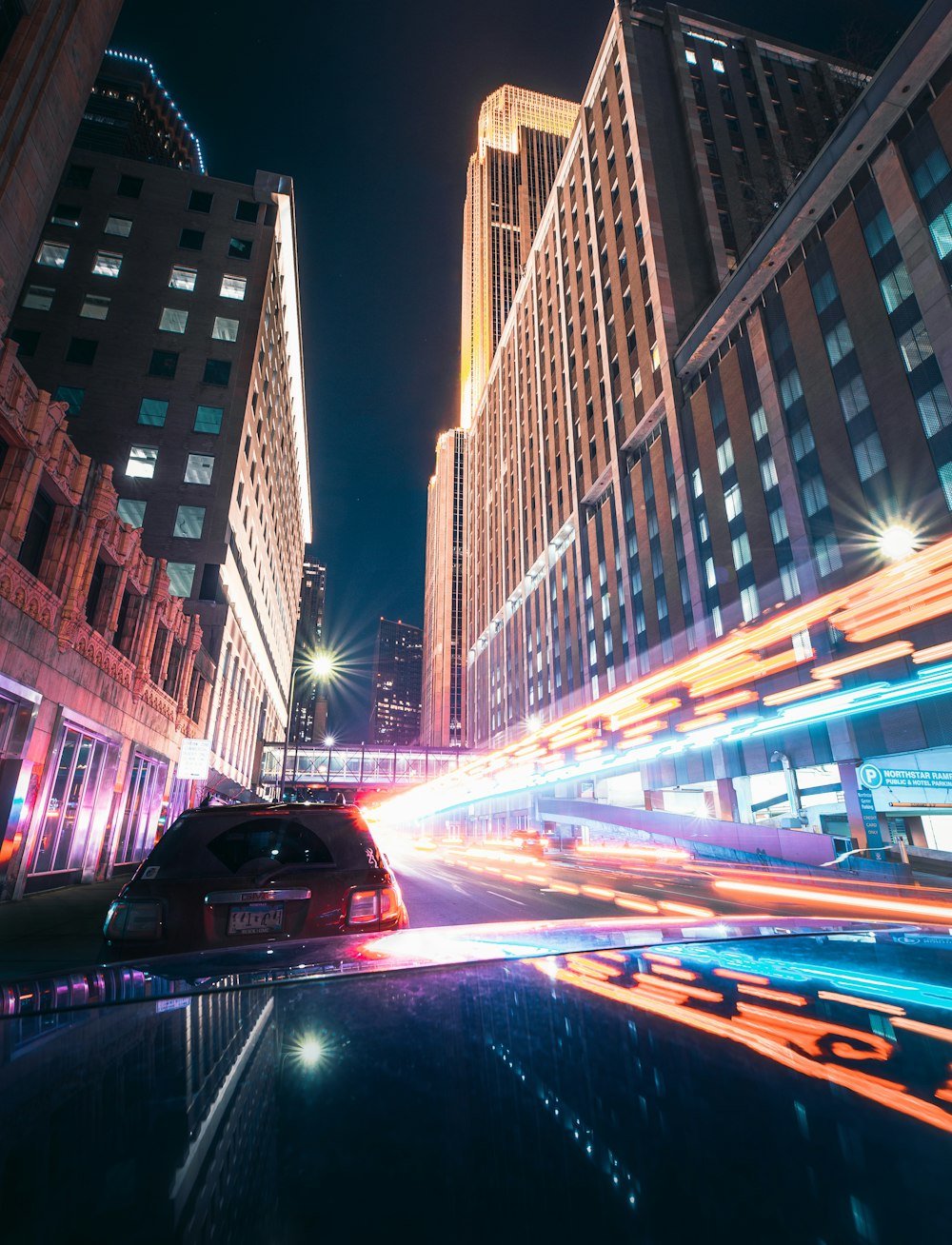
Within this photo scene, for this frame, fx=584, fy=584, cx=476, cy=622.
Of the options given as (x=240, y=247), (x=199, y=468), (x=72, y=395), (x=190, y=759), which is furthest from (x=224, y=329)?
(x=190, y=759)

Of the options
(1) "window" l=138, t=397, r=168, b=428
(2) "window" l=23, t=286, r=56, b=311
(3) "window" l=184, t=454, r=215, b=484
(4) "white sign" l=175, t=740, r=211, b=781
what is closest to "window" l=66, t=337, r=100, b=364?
(2) "window" l=23, t=286, r=56, b=311

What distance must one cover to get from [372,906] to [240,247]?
5319 centimetres

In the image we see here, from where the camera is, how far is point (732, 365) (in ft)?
119

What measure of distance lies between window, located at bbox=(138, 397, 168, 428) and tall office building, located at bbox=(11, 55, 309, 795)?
9 centimetres

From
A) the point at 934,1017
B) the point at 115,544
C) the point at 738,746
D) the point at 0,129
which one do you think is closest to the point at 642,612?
the point at 738,746

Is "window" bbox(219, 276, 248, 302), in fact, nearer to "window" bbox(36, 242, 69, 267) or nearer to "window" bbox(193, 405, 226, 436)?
"window" bbox(193, 405, 226, 436)

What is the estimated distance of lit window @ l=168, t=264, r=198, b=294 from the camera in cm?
4181

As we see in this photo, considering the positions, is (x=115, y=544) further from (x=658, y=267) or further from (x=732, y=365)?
(x=658, y=267)

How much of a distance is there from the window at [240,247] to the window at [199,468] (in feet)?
59.6

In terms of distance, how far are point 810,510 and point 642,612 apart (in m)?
14.5

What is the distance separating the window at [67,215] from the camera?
4125 cm

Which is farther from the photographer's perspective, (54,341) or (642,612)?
(642,612)

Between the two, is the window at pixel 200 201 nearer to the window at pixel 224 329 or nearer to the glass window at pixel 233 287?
the glass window at pixel 233 287

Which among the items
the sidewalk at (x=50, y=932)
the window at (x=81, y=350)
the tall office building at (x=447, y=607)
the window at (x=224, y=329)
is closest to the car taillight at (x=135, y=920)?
the sidewalk at (x=50, y=932)
